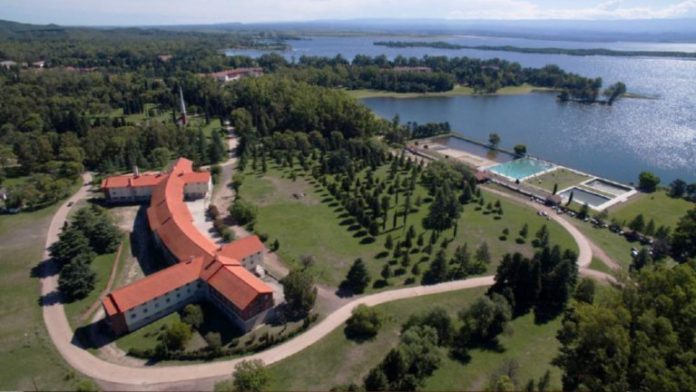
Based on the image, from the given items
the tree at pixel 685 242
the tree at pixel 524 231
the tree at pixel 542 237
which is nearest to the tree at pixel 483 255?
the tree at pixel 542 237

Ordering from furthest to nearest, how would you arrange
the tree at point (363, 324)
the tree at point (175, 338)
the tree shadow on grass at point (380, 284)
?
the tree shadow on grass at point (380, 284), the tree at point (363, 324), the tree at point (175, 338)

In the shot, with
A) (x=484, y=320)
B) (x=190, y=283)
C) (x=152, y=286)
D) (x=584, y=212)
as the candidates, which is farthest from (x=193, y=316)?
(x=584, y=212)

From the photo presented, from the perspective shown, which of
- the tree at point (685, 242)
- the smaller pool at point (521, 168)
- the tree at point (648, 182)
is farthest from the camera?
the smaller pool at point (521, 168)

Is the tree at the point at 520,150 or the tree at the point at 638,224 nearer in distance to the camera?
the tree at the point at 638,224

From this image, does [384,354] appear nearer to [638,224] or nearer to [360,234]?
[360,234]

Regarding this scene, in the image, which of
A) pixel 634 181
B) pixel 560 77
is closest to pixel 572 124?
pixel 634 181

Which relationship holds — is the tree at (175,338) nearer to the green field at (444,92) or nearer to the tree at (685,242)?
the tree at (685,242)
